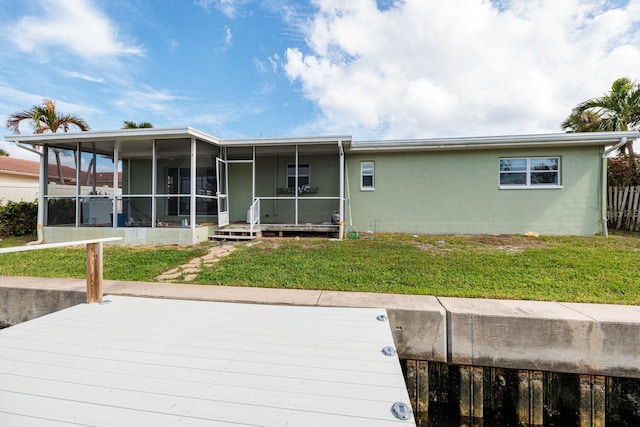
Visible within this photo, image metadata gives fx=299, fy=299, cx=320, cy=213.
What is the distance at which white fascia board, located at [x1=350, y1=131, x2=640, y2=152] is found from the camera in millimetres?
8102

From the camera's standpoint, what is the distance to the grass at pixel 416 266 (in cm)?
433

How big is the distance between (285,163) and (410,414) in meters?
9.38

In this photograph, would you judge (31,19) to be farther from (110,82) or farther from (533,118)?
(533,118)

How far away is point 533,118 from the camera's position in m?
16.3

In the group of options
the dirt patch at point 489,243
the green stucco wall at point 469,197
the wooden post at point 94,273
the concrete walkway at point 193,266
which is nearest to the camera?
the wooden post at point 94,273

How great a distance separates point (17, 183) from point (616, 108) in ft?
91.0

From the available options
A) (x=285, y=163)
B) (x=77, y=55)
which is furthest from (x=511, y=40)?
(x=77, y=55)

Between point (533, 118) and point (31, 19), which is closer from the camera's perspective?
point (31, 19)

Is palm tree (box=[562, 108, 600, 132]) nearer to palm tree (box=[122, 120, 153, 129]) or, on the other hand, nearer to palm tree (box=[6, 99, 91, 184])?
palm tree (box=[122, 120, 153, 129])

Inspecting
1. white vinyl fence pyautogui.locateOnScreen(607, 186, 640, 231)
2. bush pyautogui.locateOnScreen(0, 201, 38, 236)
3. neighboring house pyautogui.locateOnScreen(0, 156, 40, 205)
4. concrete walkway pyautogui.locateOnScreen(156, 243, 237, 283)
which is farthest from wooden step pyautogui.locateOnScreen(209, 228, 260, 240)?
white vinyl fence pyautogui.locateOnScreen(607, 186, 640, 231)

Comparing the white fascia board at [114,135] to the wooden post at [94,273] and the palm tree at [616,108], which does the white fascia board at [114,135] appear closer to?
the wooden post at [94,273]

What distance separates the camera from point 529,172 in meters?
8.96

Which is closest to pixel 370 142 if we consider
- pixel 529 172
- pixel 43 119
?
pixel 529 172

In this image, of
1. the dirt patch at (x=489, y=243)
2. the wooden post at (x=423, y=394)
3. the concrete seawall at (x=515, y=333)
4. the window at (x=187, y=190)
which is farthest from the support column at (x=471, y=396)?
the window at (x=187, y=190)
